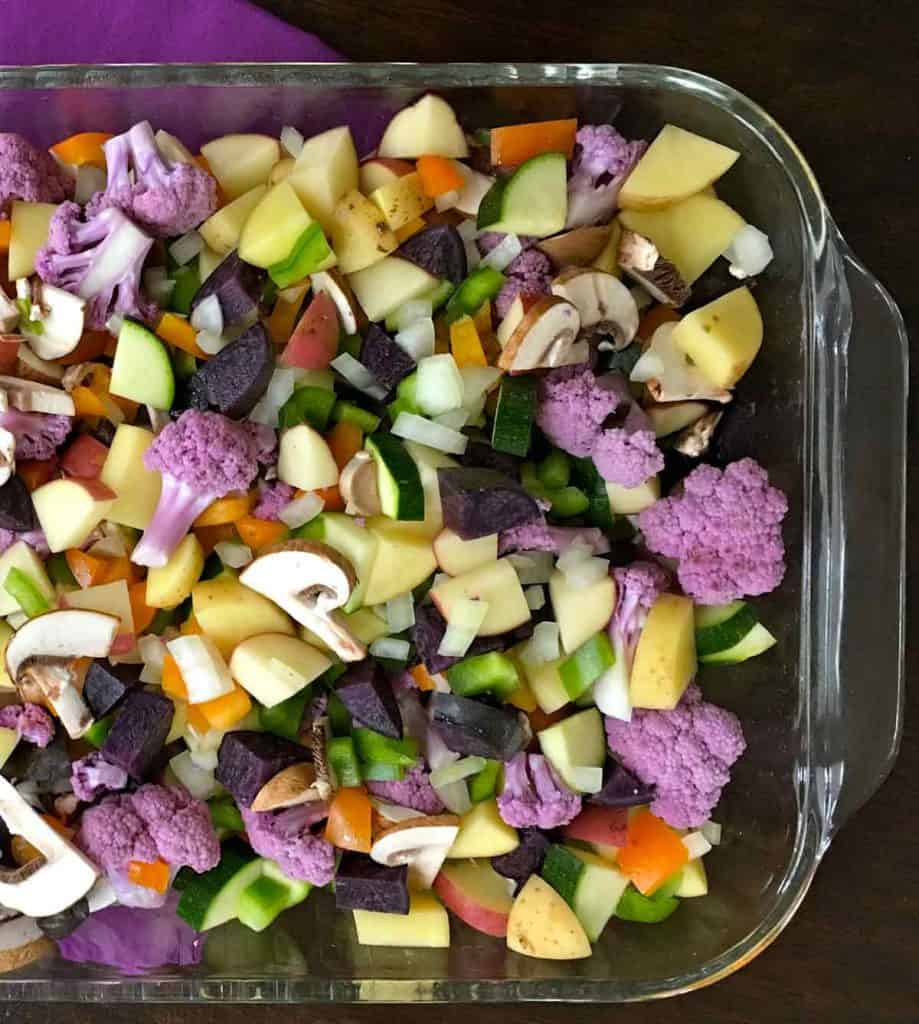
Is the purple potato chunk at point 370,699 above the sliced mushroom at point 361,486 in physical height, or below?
below

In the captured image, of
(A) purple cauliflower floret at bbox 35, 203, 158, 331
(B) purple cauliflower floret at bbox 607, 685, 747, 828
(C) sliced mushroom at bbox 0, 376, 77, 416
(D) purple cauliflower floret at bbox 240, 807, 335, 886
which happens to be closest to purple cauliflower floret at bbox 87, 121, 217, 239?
(A) purple cauliflower floret at bbox 35, 203, 158, 331

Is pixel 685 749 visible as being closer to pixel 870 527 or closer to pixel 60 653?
pixel 870 527

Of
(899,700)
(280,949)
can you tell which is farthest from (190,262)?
(899,700)

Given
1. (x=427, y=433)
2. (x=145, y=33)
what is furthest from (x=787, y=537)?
(x=145, y=33)

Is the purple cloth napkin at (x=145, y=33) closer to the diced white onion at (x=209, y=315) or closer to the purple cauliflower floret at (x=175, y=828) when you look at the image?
the diced white onion at (x=209, y=315)

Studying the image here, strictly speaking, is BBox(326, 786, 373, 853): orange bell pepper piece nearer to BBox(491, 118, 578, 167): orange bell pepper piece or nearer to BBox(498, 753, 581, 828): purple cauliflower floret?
BBox(498, 753, 581, 828): purple cauliflower floret

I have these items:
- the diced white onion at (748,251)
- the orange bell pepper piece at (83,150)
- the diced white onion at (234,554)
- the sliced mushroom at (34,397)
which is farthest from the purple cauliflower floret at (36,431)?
the diced white onion at (748,251)
